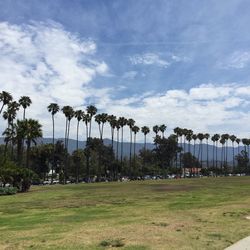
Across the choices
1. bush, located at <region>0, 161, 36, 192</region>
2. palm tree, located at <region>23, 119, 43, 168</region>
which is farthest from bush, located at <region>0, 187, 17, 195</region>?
palm tree, located at <region>23, 119, 43, 168</region>

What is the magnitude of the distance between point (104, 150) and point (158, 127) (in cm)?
3686

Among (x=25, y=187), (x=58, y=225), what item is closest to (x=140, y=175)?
(x=25, y=187)

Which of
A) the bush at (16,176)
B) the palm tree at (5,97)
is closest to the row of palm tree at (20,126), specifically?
the palm tree at (5,97)

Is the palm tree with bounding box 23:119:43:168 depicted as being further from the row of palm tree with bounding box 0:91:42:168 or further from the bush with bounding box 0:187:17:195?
the bush with bounding box 0:187:17:195

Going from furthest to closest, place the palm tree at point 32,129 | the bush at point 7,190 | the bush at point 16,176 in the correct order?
the palm tree at point 32,129
the bush at point 16,176
the bush at point 7,190

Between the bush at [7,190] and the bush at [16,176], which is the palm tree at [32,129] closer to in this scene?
the bush at [16,176]

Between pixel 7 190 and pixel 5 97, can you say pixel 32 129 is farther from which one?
pixel 7 190

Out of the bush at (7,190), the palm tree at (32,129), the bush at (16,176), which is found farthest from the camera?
the palm tree at (32,129)

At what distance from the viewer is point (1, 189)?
59.8 meters

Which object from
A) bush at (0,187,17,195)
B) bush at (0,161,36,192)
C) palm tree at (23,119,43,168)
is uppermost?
palm tree at (23,119,43,168)

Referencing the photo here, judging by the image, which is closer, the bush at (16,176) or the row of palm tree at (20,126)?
the bush at (16,176)

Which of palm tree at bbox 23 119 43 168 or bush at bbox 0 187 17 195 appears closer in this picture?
bush at bbox 0 187 17 195

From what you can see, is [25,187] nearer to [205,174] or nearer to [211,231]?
[211,231]

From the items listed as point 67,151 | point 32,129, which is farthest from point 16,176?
point 67,151
